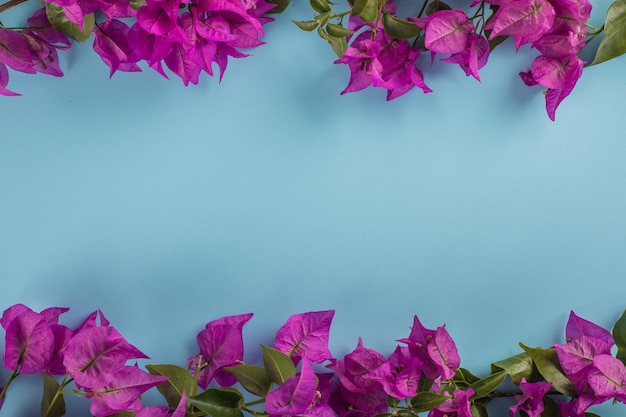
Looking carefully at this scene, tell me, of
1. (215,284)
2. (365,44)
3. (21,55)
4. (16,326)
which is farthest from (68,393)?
(365,44)

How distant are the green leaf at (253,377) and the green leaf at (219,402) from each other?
39mm

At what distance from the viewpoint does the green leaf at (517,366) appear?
132 cm

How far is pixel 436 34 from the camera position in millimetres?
1233

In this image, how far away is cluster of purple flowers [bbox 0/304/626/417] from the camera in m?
1.19

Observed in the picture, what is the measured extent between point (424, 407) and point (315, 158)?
47 centimetres

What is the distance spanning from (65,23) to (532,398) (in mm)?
→ 1018

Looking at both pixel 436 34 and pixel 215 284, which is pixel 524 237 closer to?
pixel 436 34

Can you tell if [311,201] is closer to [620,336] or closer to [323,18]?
→ [323,18]

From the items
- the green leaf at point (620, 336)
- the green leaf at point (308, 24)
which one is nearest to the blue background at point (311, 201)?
the green leaf at point (620, 336)

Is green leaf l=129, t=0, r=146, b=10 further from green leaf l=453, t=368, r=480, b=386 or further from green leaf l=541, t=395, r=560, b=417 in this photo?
green leaf l=541, t=395, r=560, b=417

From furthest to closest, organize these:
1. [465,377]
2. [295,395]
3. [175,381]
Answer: [465,377] < [175,381] < [295,395]

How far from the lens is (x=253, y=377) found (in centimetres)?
123

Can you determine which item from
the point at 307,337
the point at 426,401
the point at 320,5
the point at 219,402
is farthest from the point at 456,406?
the point at 320,5

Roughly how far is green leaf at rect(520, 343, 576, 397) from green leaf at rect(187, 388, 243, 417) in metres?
0.50
